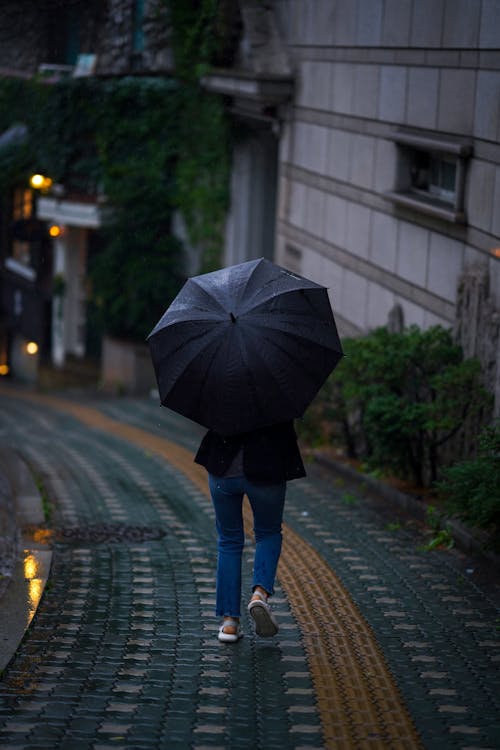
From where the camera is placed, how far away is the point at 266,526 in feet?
20.9

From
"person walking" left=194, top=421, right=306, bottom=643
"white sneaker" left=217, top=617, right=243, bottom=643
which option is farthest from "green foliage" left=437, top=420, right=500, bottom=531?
"white sneaker" left=217, top=617, right=243, bottom=643

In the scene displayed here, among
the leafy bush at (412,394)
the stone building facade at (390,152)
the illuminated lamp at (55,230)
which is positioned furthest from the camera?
the illuminated lamp at (55,230)

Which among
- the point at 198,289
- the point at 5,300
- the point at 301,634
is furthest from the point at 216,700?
the point at 5,300

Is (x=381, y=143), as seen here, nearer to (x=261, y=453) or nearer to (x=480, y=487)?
(x=480, y=487)

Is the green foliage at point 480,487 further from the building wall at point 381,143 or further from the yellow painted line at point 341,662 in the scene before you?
the building wall at point 381,143

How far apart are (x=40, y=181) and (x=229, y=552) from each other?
57.1 ft

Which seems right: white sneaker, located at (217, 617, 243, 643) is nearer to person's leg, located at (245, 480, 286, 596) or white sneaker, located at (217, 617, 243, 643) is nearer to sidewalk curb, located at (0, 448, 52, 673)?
person's leg, located at (245, 480, 286, 596)

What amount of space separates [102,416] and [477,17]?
1168cm

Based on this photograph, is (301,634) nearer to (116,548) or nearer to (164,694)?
(164,694)

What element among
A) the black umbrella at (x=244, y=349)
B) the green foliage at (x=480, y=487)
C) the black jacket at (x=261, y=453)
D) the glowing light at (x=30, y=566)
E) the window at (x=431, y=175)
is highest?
the window at (x=431, y=175)

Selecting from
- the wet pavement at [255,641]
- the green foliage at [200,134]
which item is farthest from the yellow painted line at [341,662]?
the green foliage at [200,134]

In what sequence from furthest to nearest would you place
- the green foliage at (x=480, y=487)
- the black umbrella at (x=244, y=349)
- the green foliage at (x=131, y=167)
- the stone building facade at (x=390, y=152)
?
the green foliage at (x=131, y=167)
the stone building facade at (x=390, y=152)
the green foliage at (x=480, y=487)
the black umbrella at (x=244, y=349)

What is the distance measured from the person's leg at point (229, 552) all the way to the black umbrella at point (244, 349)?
0.46 meters

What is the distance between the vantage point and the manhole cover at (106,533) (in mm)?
9188
